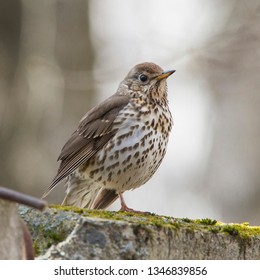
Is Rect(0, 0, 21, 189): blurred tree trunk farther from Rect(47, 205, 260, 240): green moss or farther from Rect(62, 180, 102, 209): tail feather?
Rect(47, 205, 260, 240): green moss

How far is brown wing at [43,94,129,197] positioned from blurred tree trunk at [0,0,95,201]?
5.96 feet

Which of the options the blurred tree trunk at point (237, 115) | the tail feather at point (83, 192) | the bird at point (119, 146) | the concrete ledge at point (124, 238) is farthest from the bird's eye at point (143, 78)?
the blurred tree trunk at point (237, 115)

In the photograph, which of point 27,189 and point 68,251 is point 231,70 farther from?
point 68,251

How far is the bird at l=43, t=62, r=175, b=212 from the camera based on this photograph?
4.90 meters

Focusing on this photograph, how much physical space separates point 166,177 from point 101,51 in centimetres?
312

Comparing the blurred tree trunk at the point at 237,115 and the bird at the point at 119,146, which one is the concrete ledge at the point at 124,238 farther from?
the blurred tree trunk at the point at 237,115

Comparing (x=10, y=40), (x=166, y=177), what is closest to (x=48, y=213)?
(x=10, y=40)

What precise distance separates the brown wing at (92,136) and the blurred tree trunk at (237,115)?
137 inches

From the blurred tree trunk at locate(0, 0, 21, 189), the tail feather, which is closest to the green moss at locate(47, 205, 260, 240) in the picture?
the tail feather

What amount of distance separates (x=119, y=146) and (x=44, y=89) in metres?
2.80

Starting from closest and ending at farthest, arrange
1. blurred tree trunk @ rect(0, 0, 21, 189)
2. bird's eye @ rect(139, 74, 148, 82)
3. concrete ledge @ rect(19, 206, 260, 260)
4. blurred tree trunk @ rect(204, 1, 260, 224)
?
concrete ledge @ rect(19, 206, 260, 260)
bird's eye @ rect(139, 74, 148, 82)
blurred tree trunk @ rect(0, 0, 21, 189)
blurred tree trunk @ rect(204, 1, 260, 224)

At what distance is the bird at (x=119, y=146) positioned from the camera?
16.1 feet

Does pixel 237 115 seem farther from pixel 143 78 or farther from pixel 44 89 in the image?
pixel 143 78
